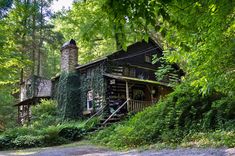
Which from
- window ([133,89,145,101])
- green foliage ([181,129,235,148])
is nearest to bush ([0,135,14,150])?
green foliage ([181,129,235,148])

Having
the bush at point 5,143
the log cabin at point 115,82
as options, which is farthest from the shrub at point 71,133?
the log cabin at point 115,82

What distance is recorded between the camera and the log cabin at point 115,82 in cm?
2247

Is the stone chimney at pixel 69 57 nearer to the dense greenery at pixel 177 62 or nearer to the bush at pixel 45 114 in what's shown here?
the bush at pixel 45 114

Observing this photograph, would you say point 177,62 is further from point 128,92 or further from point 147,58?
point 147,58

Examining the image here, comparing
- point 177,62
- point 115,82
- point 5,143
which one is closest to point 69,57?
point 115,82

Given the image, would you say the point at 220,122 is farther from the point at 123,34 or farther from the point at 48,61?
the point at 48,61

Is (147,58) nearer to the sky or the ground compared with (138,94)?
nearer to the sky

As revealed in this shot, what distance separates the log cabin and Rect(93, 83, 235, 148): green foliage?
6942mm

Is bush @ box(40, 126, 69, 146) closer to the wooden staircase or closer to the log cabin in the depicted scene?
the wooden staircase

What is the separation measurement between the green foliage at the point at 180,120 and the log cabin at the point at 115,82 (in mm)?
6942

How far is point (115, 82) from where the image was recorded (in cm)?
2339

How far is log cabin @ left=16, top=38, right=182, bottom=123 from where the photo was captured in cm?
2247

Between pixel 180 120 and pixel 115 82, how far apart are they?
11.0 m

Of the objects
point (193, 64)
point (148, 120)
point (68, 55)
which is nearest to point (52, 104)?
point (68, 55)
